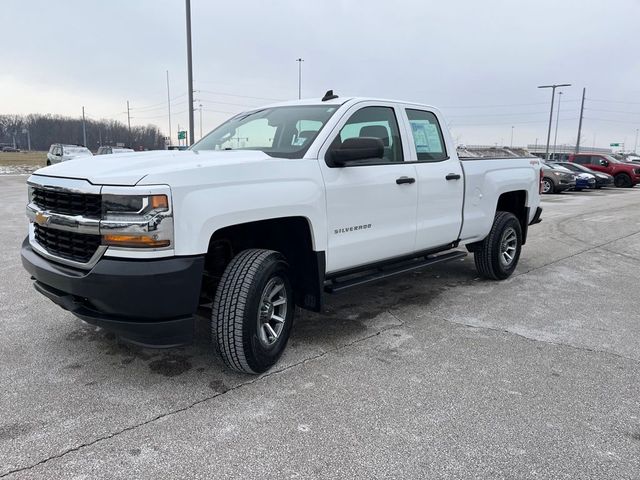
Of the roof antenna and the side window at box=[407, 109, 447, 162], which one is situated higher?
the roof antenna

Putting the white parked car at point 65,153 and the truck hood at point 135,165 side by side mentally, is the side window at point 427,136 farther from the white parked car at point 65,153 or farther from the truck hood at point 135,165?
the white parked car at point 65,153

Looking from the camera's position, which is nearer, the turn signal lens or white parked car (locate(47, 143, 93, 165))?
the turn signal lens

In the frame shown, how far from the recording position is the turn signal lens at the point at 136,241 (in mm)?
2932

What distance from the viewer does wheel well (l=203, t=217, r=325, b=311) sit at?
3.80 m

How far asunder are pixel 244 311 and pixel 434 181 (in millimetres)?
2591

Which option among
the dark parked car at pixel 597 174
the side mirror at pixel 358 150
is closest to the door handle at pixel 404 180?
the side mirror at pixel 358 150

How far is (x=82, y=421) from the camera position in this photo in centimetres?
296

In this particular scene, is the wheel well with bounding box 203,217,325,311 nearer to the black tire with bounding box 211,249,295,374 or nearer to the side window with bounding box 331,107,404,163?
the black tire with bounding box 211,249,295,374

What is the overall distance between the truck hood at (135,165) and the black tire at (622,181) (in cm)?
2862

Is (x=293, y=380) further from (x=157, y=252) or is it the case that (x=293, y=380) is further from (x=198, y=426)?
(x=157, y=252)

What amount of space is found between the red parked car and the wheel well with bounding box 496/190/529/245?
78.1 ft


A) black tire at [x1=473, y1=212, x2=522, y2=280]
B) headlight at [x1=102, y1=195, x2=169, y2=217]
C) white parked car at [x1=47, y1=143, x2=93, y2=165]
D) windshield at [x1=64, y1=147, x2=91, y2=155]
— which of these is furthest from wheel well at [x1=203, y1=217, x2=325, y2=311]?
windshield at [x1=64, y1=147, x2=91, y2=155]

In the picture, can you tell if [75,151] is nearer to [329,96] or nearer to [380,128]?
[329,96]

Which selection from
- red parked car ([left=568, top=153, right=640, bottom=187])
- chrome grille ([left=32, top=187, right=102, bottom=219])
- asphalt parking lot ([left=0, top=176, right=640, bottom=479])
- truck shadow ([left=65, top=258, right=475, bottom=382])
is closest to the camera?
asphalt parking lot ([left=0, top=176, right=640, bottom=479])
